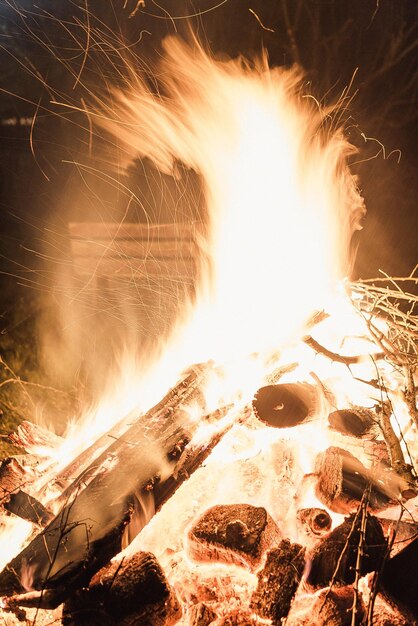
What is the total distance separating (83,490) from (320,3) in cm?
472

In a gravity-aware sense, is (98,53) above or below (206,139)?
above

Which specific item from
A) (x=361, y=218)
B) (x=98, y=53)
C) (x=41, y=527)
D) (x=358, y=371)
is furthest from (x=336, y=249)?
(x=41, y=527)

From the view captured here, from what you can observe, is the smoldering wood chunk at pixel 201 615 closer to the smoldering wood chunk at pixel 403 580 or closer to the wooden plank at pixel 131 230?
the smoldering wood chunk at pixel 403 580

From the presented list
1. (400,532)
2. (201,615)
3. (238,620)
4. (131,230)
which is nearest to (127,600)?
(201,615)

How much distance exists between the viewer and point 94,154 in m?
3.71

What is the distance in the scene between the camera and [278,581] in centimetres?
165

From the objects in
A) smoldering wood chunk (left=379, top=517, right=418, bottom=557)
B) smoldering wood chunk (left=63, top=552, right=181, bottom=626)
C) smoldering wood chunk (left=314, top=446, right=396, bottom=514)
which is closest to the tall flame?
smoldering wood chunk (left=314, top=446, right=396, bottom=514)

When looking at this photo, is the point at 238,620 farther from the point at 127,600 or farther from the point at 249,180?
the point at 249,180

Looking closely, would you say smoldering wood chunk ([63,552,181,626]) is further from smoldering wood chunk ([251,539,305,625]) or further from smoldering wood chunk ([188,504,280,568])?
smoldering wood chunk ([251,539,305,625])

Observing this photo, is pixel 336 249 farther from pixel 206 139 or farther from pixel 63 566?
pixel 63 566

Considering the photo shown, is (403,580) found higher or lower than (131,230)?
lower

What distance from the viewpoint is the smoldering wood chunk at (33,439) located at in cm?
253

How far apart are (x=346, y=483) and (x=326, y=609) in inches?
23.3

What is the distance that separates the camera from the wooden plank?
3663 mm
